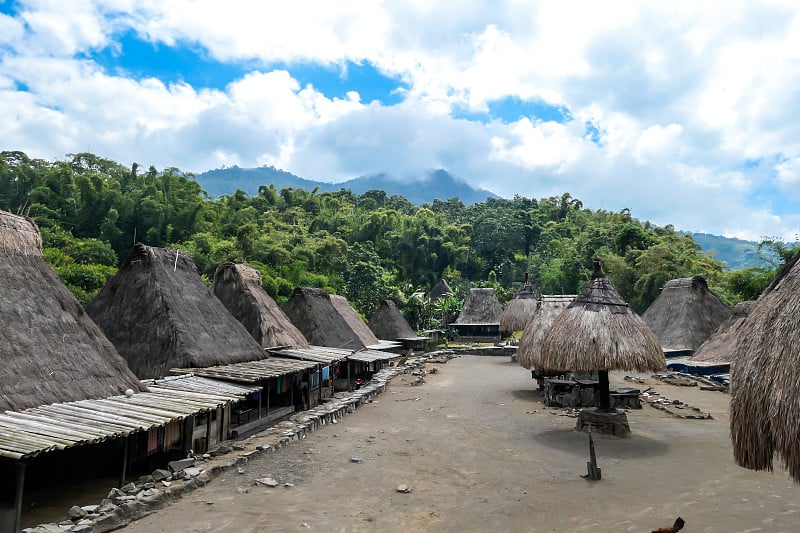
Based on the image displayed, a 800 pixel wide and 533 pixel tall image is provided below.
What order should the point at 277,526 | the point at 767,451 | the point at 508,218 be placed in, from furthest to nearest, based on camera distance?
the point at 508,218, the point at 277,526, the point at 767,451

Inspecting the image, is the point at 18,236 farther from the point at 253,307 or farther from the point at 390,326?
the point at 390,326

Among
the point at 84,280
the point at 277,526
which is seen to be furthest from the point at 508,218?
the point at 277,526

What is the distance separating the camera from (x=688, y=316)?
1149 inches

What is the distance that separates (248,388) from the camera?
482 inches

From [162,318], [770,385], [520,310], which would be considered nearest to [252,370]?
[162,318]

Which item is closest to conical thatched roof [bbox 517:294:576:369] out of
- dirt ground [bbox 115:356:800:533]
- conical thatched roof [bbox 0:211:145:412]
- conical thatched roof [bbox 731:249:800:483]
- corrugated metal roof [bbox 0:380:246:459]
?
dirt ground [bbox 115:356:800:533]

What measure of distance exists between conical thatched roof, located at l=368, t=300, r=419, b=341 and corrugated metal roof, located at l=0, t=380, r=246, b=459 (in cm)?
2518

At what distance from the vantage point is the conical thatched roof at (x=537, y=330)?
1877cm

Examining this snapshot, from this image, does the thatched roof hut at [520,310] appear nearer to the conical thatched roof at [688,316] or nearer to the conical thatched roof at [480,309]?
the conical thatched roof at [688,316]

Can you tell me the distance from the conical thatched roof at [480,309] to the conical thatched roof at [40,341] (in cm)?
3896

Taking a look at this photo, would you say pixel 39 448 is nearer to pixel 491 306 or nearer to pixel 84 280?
pixel 84 280

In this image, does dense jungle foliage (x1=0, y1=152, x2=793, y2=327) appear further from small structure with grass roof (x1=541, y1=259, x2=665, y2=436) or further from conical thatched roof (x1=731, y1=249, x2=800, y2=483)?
conical thatched roof (x1=731, y1=249, x2=800, y2=483)

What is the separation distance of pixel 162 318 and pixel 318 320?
10477mm

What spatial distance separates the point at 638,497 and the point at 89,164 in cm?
6132
